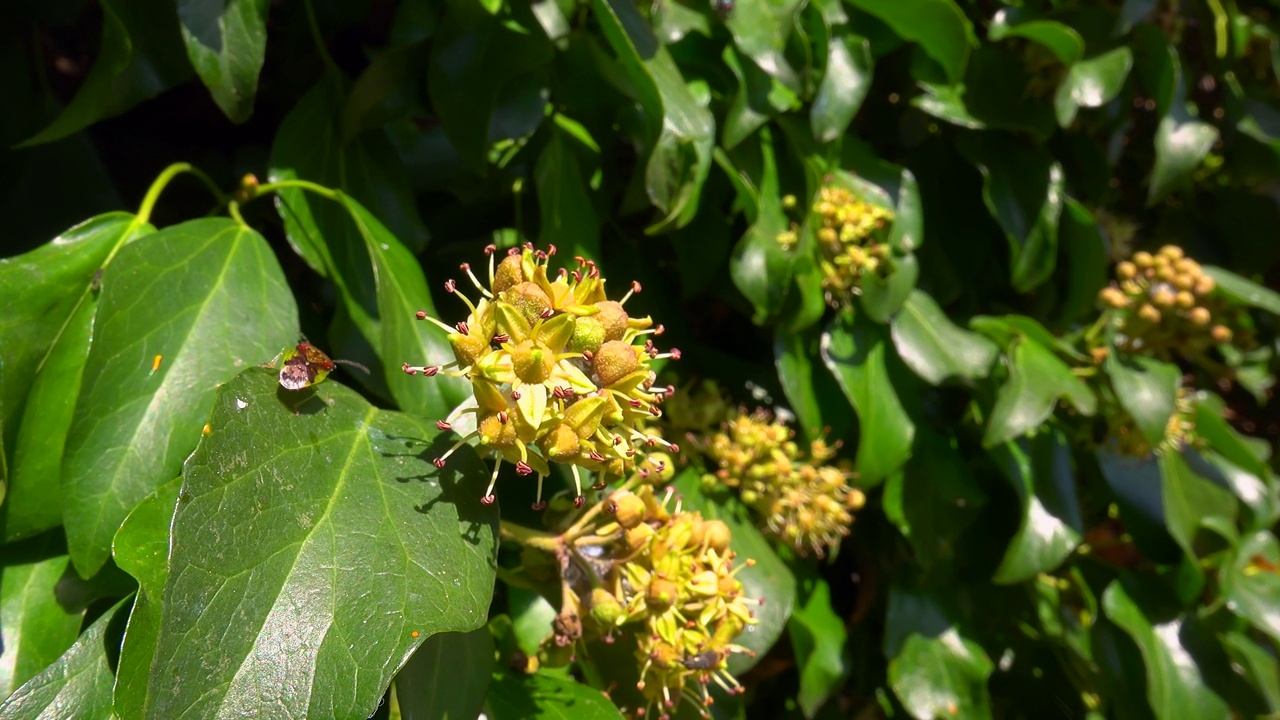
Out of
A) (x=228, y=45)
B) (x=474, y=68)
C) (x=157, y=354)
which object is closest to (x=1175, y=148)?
(x=474, y=68)

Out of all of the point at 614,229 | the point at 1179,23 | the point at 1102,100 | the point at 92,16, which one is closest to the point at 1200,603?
the point at 1102,100

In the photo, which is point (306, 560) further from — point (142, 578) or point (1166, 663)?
point (1166, 663)

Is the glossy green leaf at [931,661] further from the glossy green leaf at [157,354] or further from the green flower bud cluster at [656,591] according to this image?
the glossy green leaf at [157,354]

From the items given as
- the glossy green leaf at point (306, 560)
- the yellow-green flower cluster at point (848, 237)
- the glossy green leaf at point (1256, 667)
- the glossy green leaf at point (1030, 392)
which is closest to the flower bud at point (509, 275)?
the glossy green leaf at point (306, 560)

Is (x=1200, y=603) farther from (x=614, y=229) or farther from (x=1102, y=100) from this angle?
(x=614, y=229)

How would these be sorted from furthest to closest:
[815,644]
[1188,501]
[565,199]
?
[1188,501] → [815,644] → [565,199]
